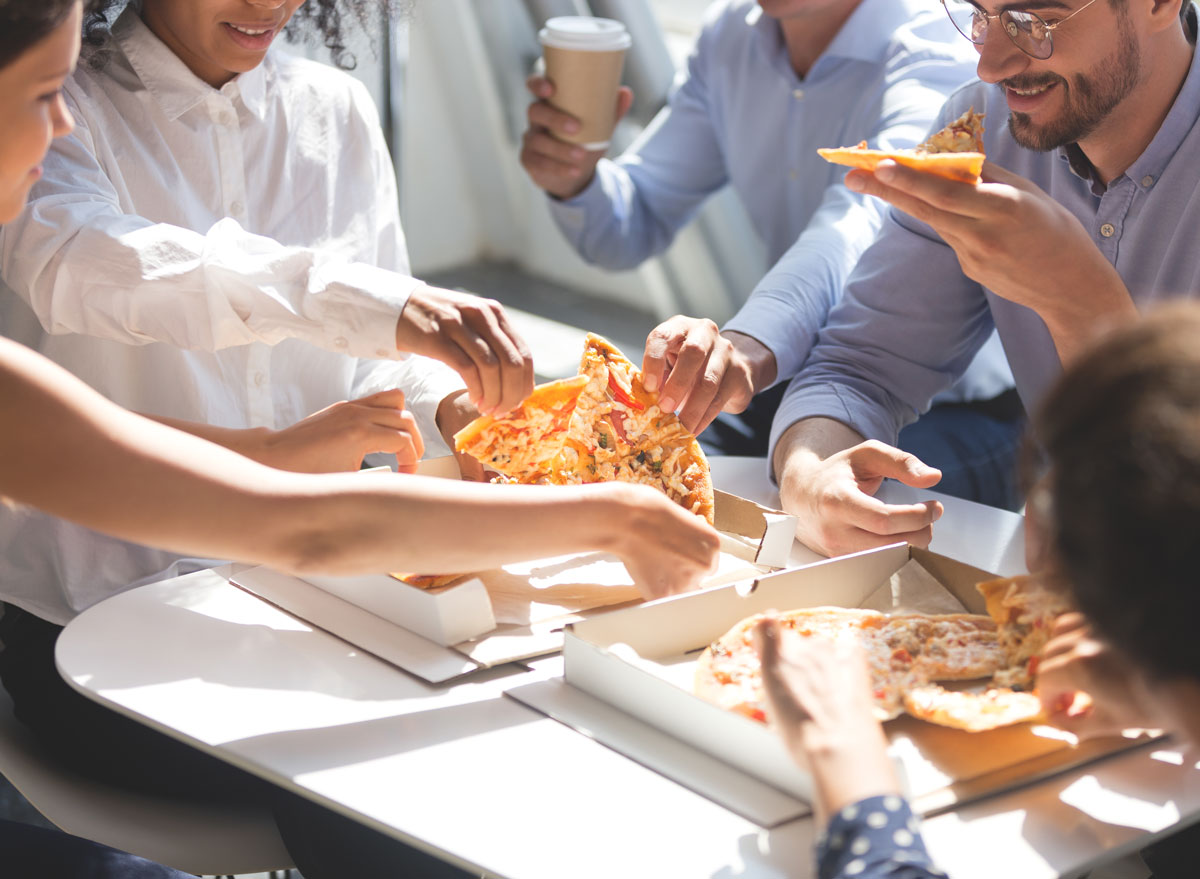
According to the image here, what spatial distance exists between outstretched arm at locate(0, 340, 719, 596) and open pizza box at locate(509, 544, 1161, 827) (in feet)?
0.21

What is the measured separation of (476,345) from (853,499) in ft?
1.65

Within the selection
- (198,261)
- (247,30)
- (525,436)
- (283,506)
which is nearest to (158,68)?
(247,30)

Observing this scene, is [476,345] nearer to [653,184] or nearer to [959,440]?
[959,440]

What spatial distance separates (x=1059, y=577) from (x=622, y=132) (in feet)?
12.6

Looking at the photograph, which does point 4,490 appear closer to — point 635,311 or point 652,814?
point 652,814

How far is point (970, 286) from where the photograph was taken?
201cm

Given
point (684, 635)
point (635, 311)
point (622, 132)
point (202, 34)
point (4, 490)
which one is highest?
point (202, 34)

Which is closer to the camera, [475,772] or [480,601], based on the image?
[475,772]

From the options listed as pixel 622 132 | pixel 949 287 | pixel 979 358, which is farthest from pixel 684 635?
pixel 622 132

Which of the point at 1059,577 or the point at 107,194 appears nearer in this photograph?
the point at 1059,577

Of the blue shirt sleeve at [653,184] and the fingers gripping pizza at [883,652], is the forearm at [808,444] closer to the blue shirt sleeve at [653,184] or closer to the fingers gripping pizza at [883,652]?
the fingers gripping pizza at [883,652]

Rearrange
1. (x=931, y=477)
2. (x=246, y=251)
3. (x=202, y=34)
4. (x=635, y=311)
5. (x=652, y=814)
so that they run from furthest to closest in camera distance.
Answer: (x=635, y=311) < (x=202, y=34) < (x=246, y=251) < (x=931, y=477) < (x=652, y=814)

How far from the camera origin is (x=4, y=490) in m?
1.03

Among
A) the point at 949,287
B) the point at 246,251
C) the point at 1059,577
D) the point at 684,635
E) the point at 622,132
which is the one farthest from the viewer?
the point at 622,132
